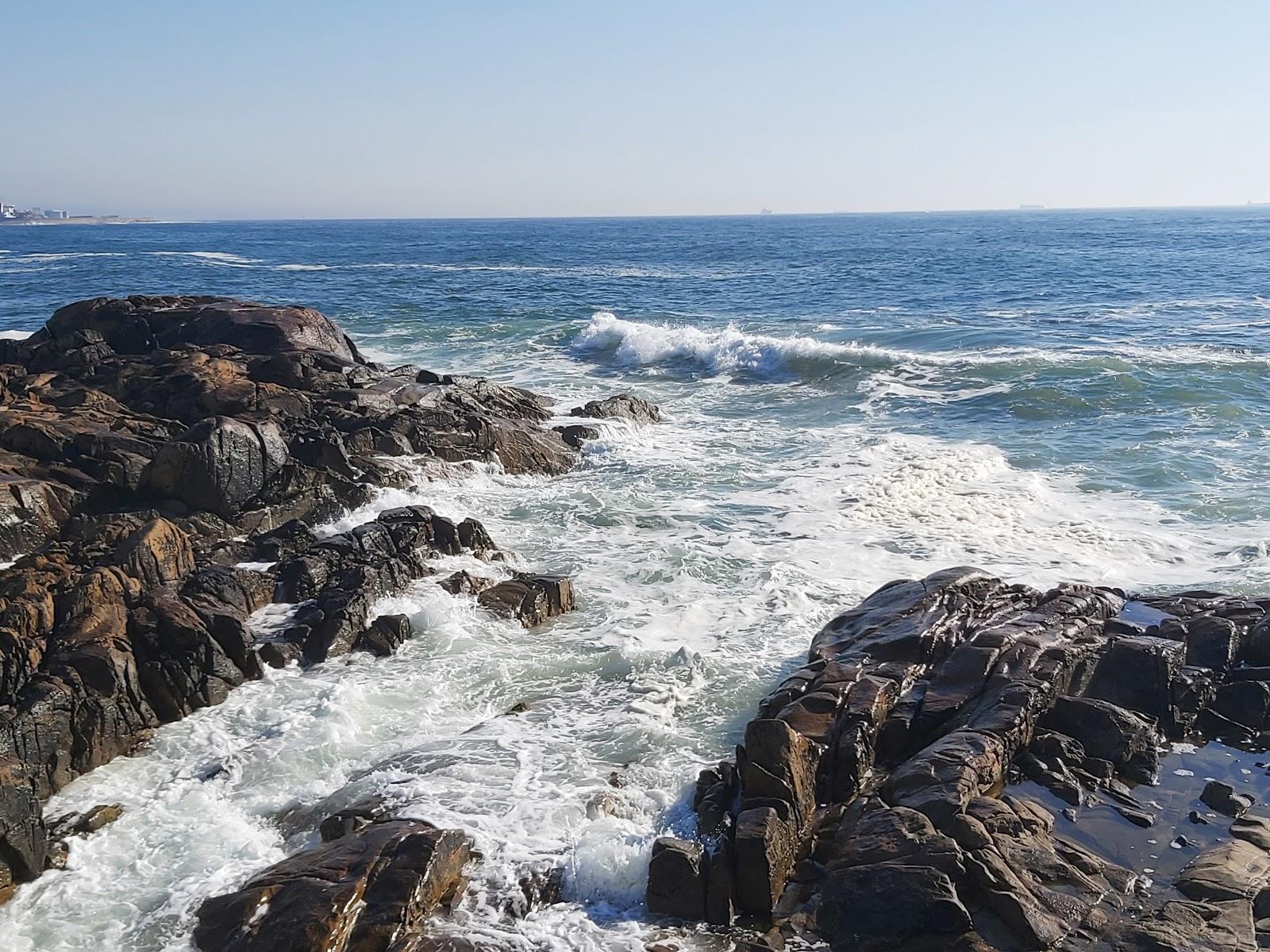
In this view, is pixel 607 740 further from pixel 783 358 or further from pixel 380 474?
pixel 783 358

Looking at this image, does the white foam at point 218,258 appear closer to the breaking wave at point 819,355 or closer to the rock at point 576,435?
the breaking wave at point 819,355

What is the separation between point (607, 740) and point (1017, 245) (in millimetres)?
84775

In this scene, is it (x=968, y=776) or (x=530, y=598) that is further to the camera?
(x=530, y=598)

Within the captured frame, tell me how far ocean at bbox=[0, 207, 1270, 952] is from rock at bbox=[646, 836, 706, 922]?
0.61 ft

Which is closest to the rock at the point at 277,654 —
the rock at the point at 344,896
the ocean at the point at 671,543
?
the ocean at the point at 671,543

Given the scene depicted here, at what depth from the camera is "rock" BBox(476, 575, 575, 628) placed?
13.4m

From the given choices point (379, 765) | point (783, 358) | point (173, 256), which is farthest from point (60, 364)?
point (173, 256)

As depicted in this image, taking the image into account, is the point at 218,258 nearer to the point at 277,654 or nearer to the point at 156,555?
the point at 156,555

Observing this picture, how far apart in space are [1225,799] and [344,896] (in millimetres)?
7774

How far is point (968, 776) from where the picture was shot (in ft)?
28.4

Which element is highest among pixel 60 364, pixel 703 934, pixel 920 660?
pixel 60 364

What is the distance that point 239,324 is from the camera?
80.8 ft

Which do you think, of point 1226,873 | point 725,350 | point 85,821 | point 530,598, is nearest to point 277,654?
point 85,821

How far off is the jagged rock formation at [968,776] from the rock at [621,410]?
41.6 ft
